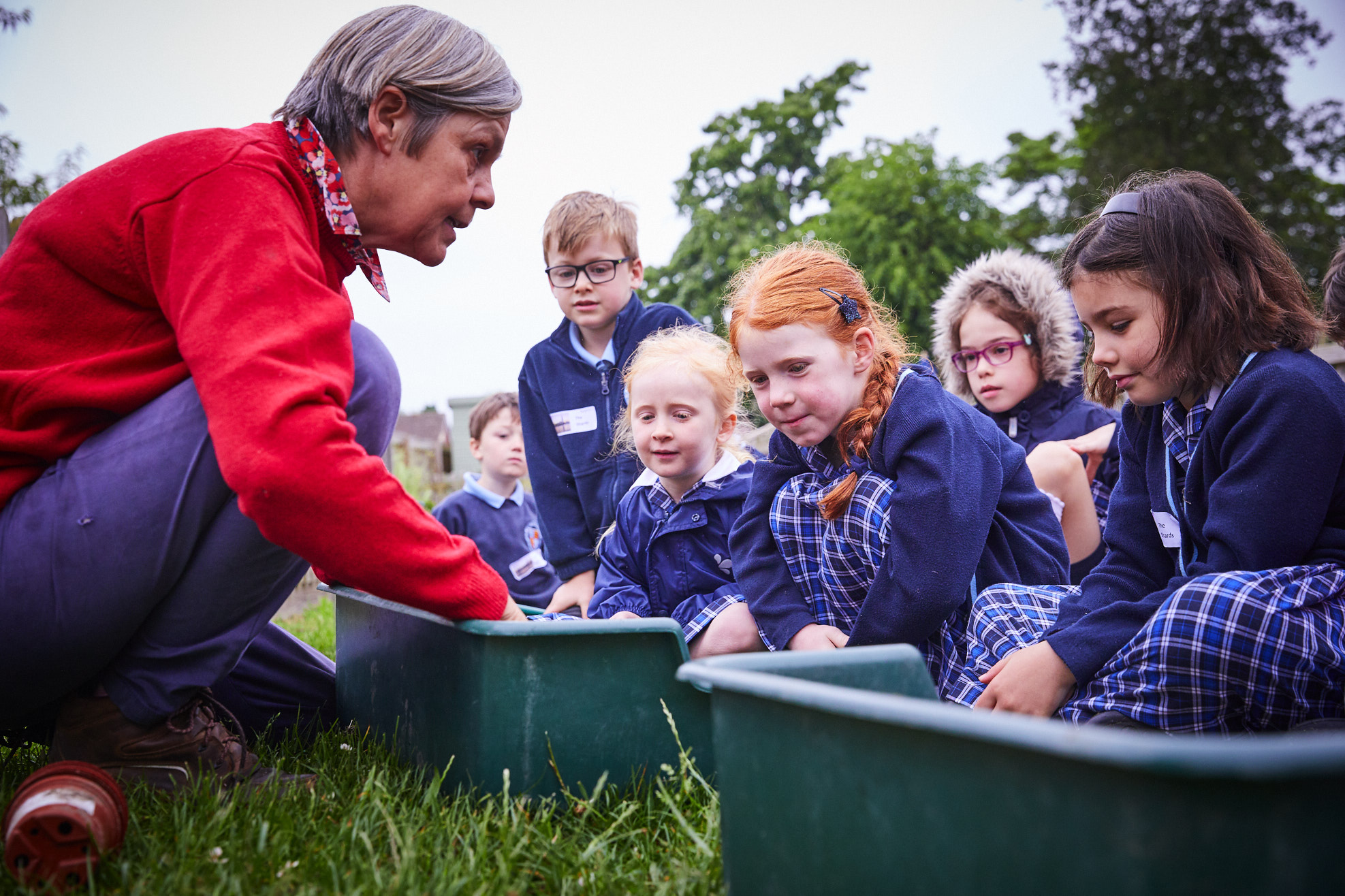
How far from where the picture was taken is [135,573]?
1516 mm

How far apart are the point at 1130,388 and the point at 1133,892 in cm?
130

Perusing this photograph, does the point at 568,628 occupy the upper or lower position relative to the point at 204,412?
lower

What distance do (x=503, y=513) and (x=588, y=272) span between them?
6.65 feet

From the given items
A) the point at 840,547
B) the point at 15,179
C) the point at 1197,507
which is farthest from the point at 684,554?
the point at 15,179

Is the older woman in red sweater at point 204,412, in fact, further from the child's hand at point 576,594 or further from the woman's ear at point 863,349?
the child's hand at point 576,594

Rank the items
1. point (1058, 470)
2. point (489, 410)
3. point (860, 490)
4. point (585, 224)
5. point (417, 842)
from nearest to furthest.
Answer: point (417, 842), point (860, 490), point (1058, 470), point (585, 224), point (489, 410)

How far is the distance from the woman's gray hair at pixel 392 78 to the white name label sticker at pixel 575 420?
1.72 meters

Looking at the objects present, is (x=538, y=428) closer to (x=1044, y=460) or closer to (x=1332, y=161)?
(x=1044, y=460)

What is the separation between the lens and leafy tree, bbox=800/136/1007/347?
1766cm

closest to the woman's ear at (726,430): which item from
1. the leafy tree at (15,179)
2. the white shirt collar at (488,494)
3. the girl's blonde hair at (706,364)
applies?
the girl's blonde hair at (706,364)

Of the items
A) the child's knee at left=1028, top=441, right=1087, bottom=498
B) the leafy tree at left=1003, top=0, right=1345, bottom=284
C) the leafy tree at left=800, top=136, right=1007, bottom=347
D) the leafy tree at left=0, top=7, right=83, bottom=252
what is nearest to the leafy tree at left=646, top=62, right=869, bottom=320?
the leafy tree at left=800, top=136, right=1007, bottom=347

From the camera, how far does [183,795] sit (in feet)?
4.94

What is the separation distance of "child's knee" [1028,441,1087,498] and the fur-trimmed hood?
19.8 inches

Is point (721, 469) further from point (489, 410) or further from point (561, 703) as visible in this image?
point (489, 410)
